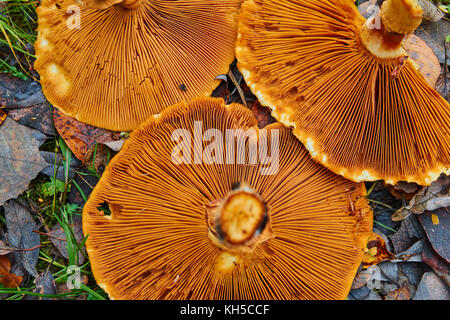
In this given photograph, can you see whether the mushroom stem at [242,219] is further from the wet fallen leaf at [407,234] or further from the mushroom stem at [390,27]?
the wet fallen leaf at [407,234]

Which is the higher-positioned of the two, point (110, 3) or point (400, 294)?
point (110, 3)

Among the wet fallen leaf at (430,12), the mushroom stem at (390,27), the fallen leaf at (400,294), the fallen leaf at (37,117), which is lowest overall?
the fallen leaf at (400,294)

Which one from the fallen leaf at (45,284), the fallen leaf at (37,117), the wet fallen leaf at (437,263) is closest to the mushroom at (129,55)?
the fallen leaf at (37,117)

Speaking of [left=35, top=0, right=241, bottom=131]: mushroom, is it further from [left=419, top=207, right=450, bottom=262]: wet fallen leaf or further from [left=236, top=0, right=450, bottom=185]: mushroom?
[left=419, top=207, right=450, bottom=262]: wet fallen leaf

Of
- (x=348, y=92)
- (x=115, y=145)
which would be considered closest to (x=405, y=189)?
(x=348, y=92)

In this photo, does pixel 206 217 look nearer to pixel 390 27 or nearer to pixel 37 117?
pixel 390 27
